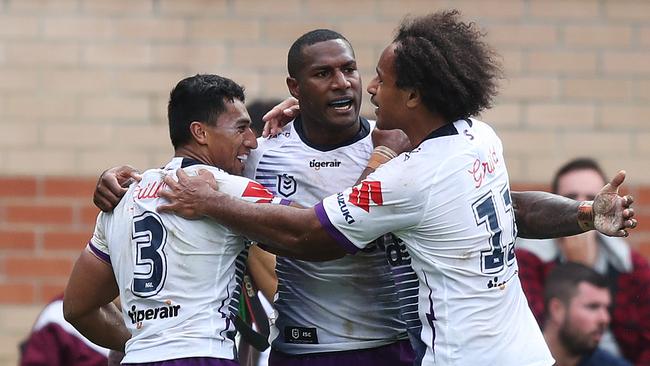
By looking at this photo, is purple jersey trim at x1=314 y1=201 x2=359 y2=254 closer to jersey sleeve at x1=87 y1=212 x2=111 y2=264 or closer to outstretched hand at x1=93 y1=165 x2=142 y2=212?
outstretched hand at x1=93 y1=165 x2=142 y2=212

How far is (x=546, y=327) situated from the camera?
8.09 metres

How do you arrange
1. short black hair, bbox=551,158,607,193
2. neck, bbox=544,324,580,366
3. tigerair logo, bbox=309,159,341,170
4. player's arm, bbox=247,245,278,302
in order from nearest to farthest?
tigerair logo, bbox=309,159,341,170
player's arm, bbox=247,245,278,302
neck, bbox=544,324,580,366
short black hair, bbox=551,158,607,193

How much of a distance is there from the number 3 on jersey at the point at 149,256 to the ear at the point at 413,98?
956 millimetres

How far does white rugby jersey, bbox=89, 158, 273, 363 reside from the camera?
5109mm

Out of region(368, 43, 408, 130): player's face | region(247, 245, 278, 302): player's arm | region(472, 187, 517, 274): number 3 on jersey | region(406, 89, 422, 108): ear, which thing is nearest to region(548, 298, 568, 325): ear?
region(247, 245, 278, 302): player's arm

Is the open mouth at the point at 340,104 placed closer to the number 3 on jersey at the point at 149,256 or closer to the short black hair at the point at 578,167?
the number 3 on jersey at the point at 149,256

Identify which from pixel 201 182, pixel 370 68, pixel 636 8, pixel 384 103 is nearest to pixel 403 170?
pixel 384 103

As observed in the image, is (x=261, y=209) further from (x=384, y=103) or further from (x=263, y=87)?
(x=263, y=87)

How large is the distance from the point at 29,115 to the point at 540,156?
3135mm

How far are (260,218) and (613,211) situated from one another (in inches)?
47.9

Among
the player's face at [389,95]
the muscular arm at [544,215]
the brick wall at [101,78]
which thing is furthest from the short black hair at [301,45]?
the brick wall at [101,78]

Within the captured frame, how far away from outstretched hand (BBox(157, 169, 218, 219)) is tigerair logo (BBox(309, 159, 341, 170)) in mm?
636

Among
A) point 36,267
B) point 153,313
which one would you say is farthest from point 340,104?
point 36,267

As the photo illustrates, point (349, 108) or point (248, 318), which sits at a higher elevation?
point (349, 108)
